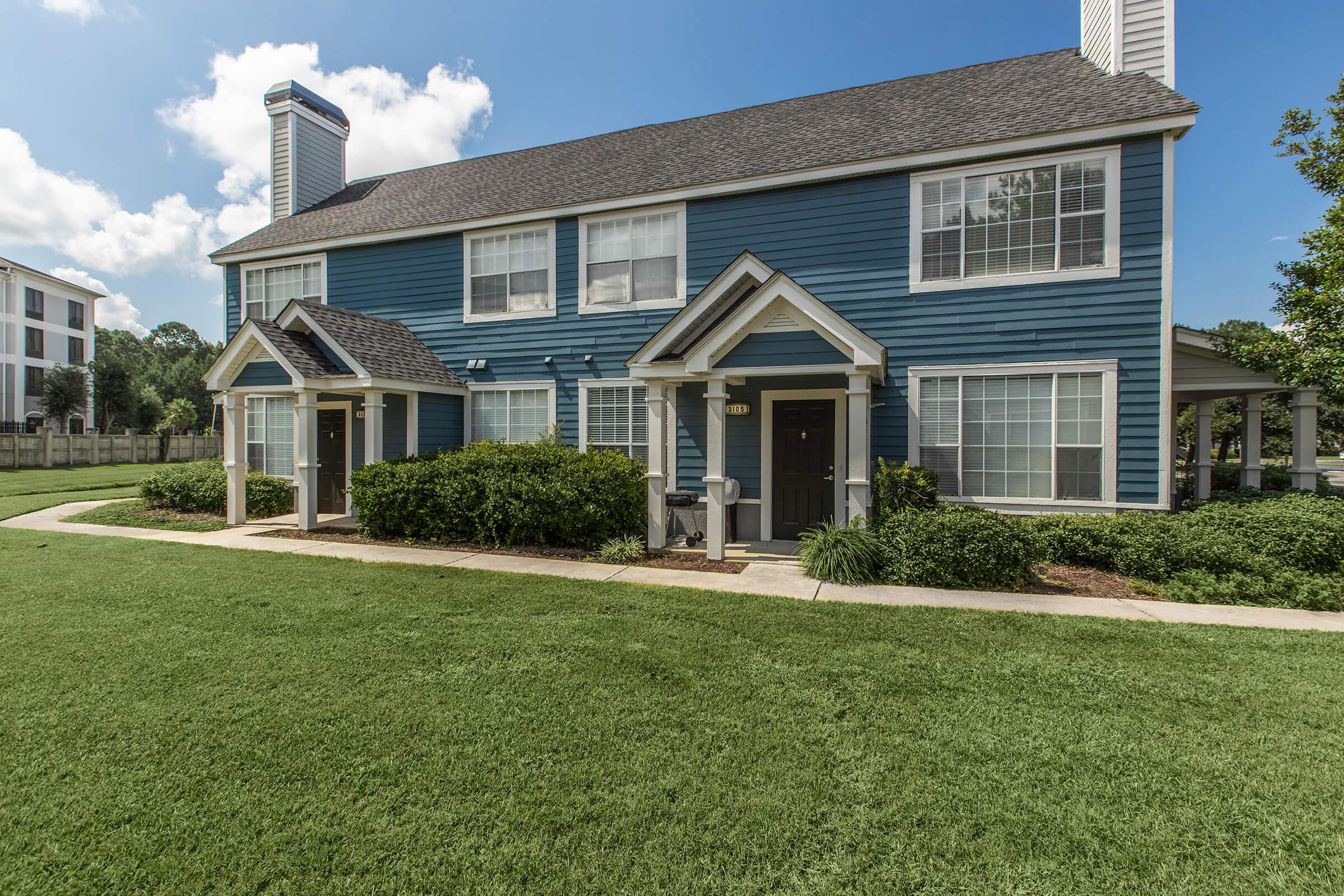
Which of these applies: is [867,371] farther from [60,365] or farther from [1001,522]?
[60,365]

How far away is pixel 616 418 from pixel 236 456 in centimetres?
705

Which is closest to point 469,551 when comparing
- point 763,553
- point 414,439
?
point 414,439

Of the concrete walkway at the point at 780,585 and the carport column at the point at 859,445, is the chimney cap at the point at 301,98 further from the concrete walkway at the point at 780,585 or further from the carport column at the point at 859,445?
the carport column at the point at 859,445

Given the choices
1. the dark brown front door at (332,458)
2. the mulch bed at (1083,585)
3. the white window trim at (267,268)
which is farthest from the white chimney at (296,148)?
the mulch bed at (1083,585)

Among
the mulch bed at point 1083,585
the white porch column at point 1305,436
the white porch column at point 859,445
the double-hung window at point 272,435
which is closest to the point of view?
the mulch bed at point 1083,585

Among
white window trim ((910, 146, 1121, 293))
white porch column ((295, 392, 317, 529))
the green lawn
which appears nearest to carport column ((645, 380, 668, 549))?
white window trim ((910, 146, 1121, 293))

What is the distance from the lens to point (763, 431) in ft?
32.1

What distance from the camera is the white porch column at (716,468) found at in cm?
794

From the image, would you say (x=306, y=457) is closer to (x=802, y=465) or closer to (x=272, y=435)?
(x=272, y=435)

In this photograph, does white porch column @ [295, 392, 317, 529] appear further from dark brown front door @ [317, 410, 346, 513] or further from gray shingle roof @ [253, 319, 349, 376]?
dark brown front door @ [317, 410, 346, 513]

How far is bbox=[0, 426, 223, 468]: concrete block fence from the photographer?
990 inches

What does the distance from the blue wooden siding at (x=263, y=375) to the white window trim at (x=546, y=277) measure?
327 centimetres

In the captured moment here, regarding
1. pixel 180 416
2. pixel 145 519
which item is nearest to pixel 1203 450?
pixel 145 519

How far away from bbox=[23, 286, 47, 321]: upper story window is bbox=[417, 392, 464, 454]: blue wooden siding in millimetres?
47172
